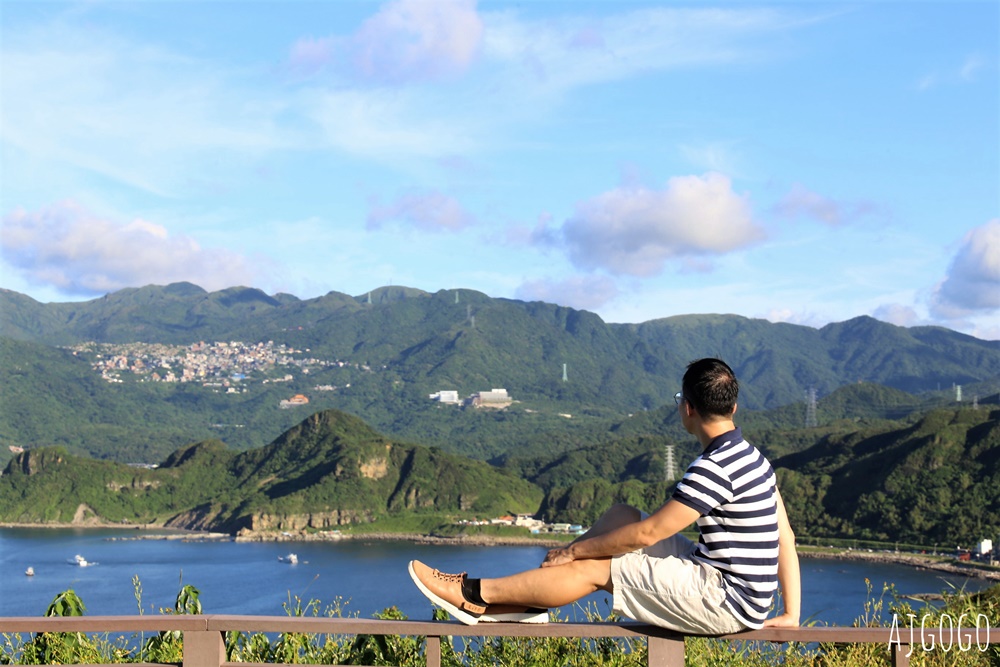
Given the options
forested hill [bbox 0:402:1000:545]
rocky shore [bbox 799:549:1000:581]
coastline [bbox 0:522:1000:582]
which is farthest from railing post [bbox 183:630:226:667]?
forested hill [bbox 0:402:1000:545]

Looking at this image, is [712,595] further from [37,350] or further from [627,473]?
[37,350]

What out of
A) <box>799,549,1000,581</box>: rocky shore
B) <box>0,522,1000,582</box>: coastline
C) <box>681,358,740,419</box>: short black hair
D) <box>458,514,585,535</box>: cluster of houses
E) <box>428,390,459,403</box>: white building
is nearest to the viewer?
<box>681,358,740,419</box>: short black hair

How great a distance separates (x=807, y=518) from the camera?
85.1 metres

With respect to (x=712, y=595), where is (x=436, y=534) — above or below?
below

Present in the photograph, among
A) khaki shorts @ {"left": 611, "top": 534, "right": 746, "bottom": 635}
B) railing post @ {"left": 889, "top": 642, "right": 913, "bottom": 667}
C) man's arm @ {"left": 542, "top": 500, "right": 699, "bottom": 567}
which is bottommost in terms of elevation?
railing post @ {"left": 889, "top": 642, "right": 913, "bottom": 667}

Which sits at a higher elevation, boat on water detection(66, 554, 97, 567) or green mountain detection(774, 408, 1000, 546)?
green mountain detection(774, 408, 1000, 546)

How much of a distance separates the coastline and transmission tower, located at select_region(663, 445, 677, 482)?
1281 inches

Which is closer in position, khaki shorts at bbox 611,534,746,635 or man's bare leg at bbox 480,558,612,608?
khaki shorts at bbox 611,534,746,635

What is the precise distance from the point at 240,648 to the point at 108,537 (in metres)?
93.4

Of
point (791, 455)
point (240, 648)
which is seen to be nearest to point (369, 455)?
point (791, 455)

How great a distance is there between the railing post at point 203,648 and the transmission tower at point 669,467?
10819cm

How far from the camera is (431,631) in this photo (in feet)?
10.6

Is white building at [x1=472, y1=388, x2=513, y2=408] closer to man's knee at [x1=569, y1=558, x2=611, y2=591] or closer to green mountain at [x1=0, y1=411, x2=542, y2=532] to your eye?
green mountain at [x1=0, y1=411, x2=542, y2=532]

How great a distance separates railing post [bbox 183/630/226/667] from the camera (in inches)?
130
